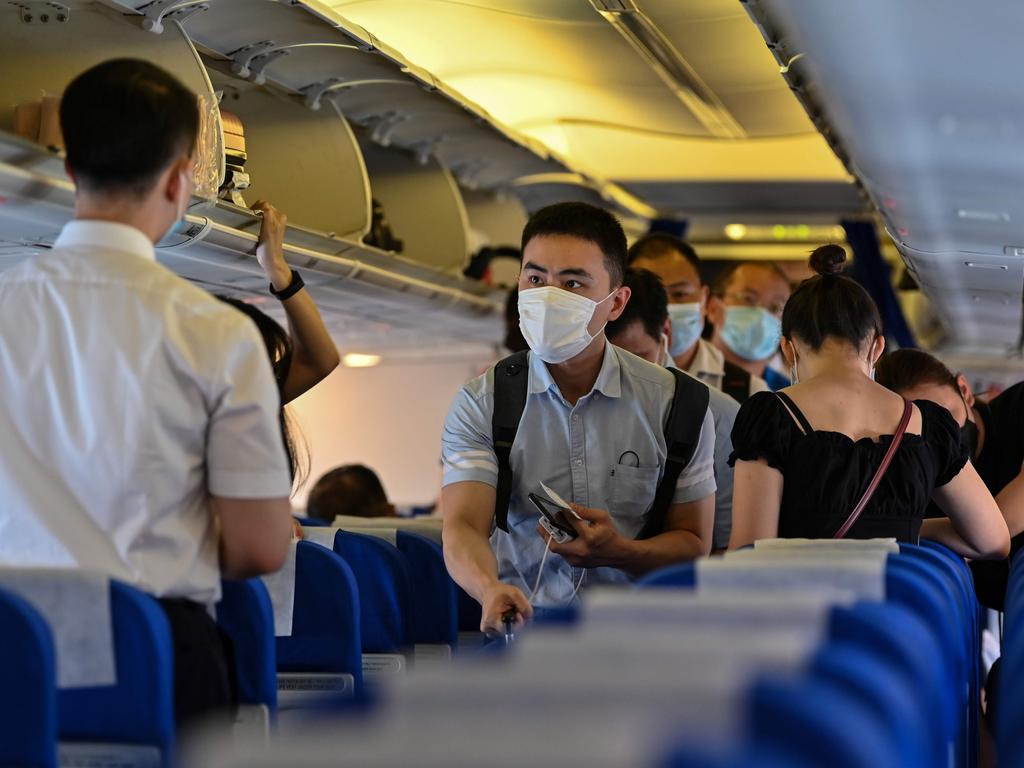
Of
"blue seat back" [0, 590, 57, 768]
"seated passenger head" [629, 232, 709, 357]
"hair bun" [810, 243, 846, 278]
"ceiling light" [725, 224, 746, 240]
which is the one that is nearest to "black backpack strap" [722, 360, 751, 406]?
"seated passenger head" [629, 232, 709, 357]

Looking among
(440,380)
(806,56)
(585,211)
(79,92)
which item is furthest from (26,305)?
(440,380)

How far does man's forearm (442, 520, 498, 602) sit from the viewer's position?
3.73 metres

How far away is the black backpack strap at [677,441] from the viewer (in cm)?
418

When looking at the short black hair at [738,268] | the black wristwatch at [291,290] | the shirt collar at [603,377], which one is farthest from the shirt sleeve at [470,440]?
the short black hair at [738,268]

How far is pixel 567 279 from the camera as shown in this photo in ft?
14.1

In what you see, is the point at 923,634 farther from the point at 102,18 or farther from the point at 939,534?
the point at 102,18

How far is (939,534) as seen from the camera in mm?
4715

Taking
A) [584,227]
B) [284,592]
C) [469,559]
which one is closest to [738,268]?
[584,227]

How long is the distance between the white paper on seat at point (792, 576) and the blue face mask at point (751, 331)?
16.3 feet

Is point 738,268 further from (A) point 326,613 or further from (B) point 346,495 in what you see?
(A) point 326,613

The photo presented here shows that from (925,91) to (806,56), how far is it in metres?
0.35

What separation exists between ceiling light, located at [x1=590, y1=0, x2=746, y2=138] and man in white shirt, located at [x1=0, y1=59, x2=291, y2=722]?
4557mm

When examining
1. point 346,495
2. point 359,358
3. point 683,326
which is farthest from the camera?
point 359,358

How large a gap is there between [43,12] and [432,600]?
247 cm
